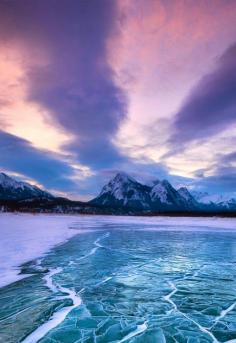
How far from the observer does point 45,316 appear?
7168 millimetres

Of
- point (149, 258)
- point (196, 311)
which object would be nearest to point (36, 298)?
point (196, 311)

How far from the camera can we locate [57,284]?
990cm

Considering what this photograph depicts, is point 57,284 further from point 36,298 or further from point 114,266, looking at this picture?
point 114,266

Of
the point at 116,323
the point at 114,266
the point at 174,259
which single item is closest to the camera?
the point at 116,323

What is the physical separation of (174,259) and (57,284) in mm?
6767

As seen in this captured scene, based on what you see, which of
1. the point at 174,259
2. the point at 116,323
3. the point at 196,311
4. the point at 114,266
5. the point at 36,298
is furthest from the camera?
the point at 174,259

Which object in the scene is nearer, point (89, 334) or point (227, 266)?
point (89, 334)

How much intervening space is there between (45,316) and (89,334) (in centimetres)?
138

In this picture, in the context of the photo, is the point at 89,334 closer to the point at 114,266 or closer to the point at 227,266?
the point at 114,266

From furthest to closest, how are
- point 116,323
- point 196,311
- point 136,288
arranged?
point 136,288, point 196,311, point 116,323

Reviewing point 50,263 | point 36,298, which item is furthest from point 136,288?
point 50,263

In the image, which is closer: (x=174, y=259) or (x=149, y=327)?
(x=149, y=327)

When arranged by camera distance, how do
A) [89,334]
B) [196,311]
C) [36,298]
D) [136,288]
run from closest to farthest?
[89,334], [196,311], [36,298], [136,288]

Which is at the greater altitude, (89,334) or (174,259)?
(174,259)
